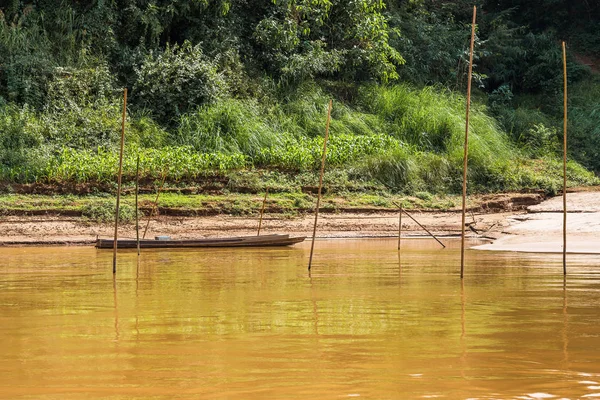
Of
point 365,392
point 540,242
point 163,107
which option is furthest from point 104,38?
point 365,392

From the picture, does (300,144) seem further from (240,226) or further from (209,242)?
(209,242)

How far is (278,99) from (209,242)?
9.62 m

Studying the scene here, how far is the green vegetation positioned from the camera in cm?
2230

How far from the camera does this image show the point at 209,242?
1773 cm

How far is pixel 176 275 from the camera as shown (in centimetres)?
1326

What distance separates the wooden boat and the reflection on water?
251 cm

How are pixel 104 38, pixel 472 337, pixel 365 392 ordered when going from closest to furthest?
1. pixel 365 392
2. pixel 472 337
3. pixel 104 38

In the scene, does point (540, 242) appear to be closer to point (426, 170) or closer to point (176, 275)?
point (426, 170)

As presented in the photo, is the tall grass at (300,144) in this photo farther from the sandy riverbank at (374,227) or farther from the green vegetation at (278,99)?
the sandy riverbank at (374,227)

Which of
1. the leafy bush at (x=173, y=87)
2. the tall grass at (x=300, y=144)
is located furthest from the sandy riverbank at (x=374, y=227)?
the leafy bush at (x=173, y=87)

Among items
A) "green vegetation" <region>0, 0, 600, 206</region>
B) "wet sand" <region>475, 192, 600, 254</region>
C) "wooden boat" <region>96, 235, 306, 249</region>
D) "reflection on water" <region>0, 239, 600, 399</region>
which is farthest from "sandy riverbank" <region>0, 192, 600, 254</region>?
"reflection on water" <region>0, 239, 600, 399</region>

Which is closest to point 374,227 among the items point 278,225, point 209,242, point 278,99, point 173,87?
point 278,225

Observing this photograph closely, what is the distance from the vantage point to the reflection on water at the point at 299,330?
6141 mm

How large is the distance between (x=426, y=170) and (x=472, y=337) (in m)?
16.4
